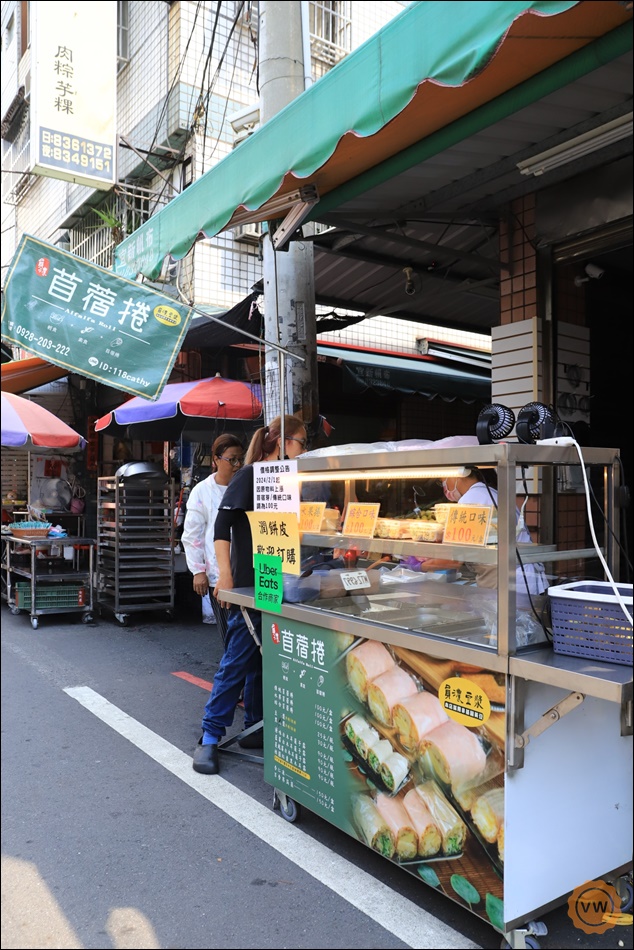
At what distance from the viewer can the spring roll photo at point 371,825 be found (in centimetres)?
277

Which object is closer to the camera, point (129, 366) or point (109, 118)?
point (129, 366)

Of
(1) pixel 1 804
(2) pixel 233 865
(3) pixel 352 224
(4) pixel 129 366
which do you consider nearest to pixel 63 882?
(2) pixel 233 865

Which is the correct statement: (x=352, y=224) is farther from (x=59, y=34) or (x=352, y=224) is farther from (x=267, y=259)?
(x=59, y=34)

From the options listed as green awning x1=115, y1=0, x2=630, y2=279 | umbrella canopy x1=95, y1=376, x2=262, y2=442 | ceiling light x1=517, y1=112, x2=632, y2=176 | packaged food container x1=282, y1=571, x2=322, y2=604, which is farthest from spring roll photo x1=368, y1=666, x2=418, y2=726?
umbrella canopy x1=95, y1=376, x2=262, y2=442

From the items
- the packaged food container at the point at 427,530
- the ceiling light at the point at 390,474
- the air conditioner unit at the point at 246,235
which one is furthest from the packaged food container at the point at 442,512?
the air conditioner unit at the point at 246,235

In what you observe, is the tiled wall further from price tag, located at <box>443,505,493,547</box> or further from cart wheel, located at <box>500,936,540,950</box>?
cart wheel, located at <box>500,936,540,950</box>

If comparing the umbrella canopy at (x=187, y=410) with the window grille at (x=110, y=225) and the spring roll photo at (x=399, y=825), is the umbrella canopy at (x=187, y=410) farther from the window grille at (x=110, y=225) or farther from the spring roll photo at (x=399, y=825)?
the spring roll photo at (x=399, y=825)

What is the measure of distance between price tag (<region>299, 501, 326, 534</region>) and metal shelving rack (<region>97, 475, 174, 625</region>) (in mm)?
5347

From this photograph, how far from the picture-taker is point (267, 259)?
5.04 metres

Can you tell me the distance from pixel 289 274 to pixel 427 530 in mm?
2810

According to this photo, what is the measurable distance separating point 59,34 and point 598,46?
29.3ft

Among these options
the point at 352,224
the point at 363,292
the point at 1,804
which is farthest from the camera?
the point at 363,292

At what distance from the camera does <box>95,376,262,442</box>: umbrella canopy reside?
7.11m

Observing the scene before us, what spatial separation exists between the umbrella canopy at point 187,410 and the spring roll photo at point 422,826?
492 centimetres
